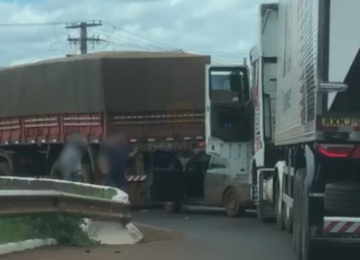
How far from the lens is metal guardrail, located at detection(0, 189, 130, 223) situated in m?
10.6

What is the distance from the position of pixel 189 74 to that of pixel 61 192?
1318cm

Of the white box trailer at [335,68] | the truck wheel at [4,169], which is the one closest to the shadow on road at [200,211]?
the truck wheel at [4,169]

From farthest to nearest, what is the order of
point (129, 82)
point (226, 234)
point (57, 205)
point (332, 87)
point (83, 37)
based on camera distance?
point (83, 37), point (129, 82), point (226, 234), point (57, 205), point (332, 87)

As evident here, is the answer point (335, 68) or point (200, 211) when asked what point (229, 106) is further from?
point (335, 68)

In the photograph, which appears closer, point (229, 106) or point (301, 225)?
point (301, 225)

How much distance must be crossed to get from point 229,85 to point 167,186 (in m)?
3.43

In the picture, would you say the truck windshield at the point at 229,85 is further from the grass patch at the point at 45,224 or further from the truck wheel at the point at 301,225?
the grass patch at the point at 45,224

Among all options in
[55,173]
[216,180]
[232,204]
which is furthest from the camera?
[55,173]

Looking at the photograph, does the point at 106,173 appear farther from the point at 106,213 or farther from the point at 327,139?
the point at 327,139

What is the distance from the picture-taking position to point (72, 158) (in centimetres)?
2441

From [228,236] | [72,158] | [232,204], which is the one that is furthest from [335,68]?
[72,158]

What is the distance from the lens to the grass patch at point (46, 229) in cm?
1093

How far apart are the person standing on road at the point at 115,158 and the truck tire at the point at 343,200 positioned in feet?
41.4

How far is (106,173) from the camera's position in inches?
922
